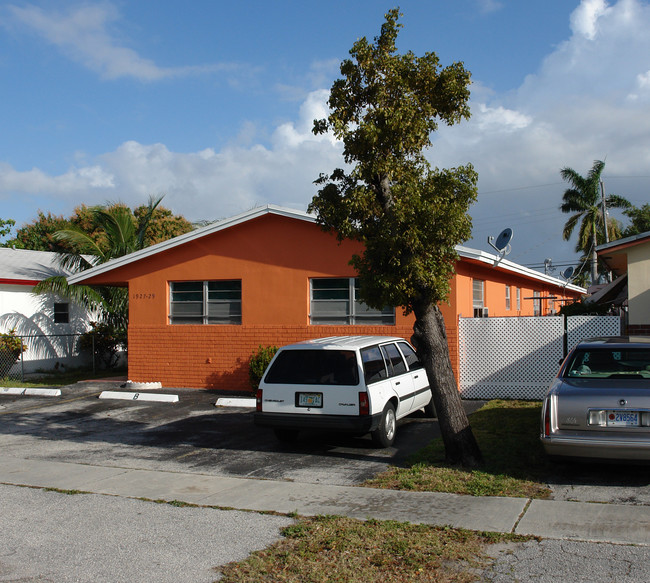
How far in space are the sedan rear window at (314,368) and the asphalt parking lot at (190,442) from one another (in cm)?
105

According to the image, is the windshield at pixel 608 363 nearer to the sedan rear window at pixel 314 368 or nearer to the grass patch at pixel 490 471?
the grass patch at pixel 490 471

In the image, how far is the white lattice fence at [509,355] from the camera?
1370cm

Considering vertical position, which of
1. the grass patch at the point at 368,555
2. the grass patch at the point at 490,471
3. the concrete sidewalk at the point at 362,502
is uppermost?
the grass patch at the point at 490,471

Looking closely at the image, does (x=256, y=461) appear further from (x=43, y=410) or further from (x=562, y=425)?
(x=43, y=410)

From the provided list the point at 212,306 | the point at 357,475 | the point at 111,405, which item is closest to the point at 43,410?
the point at 111,405

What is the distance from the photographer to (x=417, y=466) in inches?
320

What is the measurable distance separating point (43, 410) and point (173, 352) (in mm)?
3550

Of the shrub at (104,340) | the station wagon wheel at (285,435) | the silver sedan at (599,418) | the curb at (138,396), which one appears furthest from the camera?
the shrub at (104,340)

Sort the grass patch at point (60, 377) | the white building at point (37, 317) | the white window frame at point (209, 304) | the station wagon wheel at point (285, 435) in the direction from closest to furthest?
the station wagon wheel at point (285, 435), the white window frame at point (209, 304), the grass patch at point (60, 377), the white building at point (37, 317)

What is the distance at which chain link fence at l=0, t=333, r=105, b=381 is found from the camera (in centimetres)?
2070

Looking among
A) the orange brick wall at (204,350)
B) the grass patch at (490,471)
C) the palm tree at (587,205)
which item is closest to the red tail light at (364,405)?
the grass patch at (490,471)

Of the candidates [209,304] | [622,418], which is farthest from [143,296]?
[622,418]

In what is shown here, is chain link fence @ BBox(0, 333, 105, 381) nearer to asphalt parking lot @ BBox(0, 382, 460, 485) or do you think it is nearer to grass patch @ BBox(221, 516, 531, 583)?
asphalt parking lot @ BBox(0, 382, 460, 485)

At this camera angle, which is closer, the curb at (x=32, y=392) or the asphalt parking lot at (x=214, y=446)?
the asphalt parking lot at (x=214, y=446)
